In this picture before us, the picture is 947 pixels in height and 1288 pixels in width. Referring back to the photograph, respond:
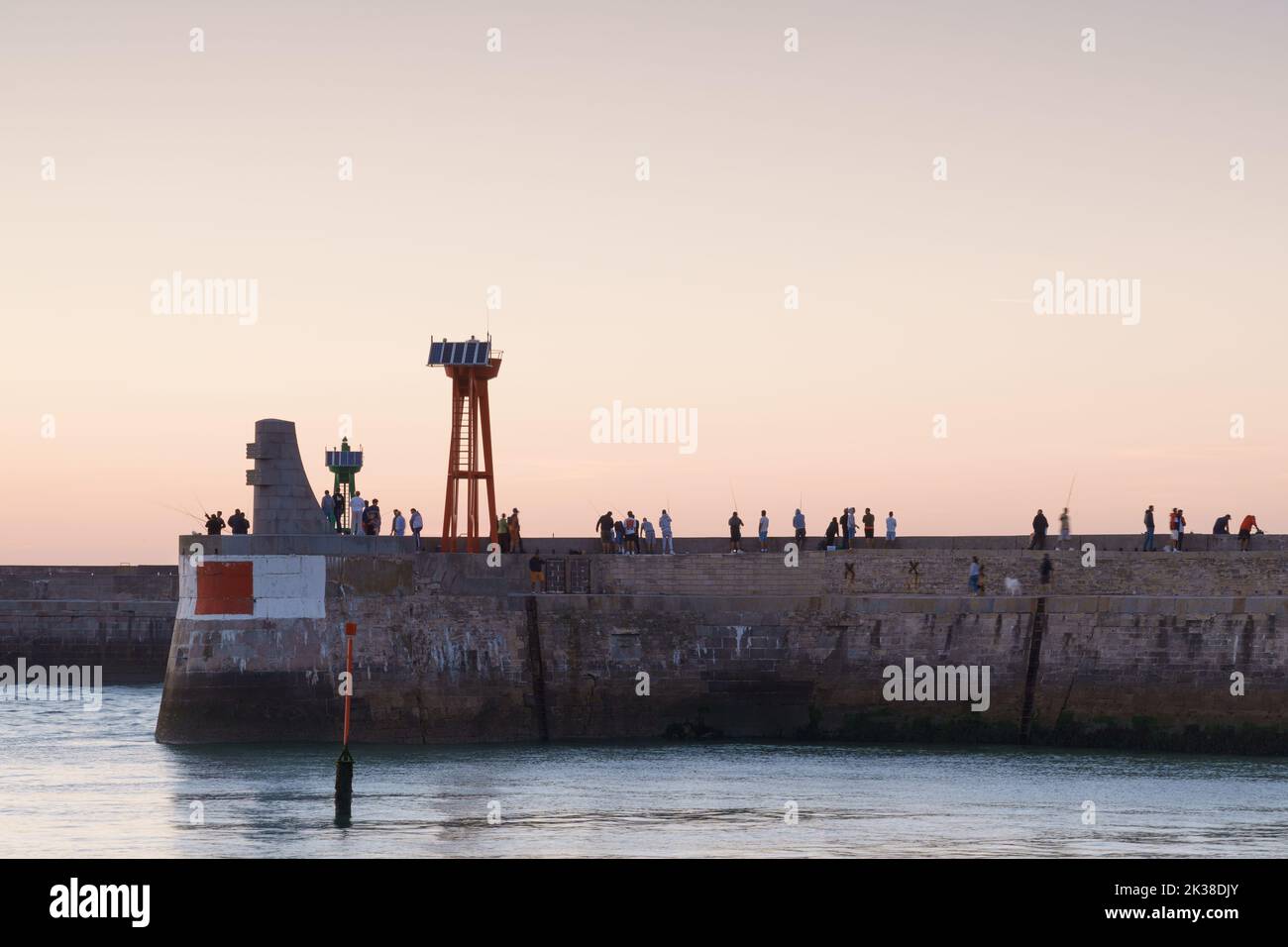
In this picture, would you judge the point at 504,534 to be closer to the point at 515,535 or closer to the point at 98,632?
the point at 515,535

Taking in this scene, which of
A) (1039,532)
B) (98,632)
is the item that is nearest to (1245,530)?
(1039,532)

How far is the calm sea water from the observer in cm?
2311

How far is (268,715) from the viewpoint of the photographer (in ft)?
113

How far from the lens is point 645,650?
35375 millimetres

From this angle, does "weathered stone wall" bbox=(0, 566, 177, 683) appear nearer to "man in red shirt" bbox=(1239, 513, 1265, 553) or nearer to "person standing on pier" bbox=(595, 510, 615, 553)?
"person standing on pier" bbox=(595, 510, 615, 553)

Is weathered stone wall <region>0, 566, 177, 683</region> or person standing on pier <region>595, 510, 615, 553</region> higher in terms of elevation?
person standing on pier <region>595, 510, 615, 553</region>

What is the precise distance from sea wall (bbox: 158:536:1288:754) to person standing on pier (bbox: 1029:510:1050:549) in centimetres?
77

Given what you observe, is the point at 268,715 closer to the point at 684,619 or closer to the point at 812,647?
the point at 684,619

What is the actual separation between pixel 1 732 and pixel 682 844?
2385 cm

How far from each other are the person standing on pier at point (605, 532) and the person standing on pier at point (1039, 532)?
8228 mm

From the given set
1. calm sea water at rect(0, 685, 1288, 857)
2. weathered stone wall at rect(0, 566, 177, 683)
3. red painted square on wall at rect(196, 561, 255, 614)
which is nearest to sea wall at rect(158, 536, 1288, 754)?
Answer: red painted square on wall at rect(196, 561, 255, 614)

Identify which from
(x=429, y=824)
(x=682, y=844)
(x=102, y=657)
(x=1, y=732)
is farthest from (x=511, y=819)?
(x=102, y=657)

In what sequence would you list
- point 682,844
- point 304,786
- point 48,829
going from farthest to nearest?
point 304,786 → point 48,829 → point 682,844

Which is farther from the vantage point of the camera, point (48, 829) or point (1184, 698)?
point (1184, 698)
